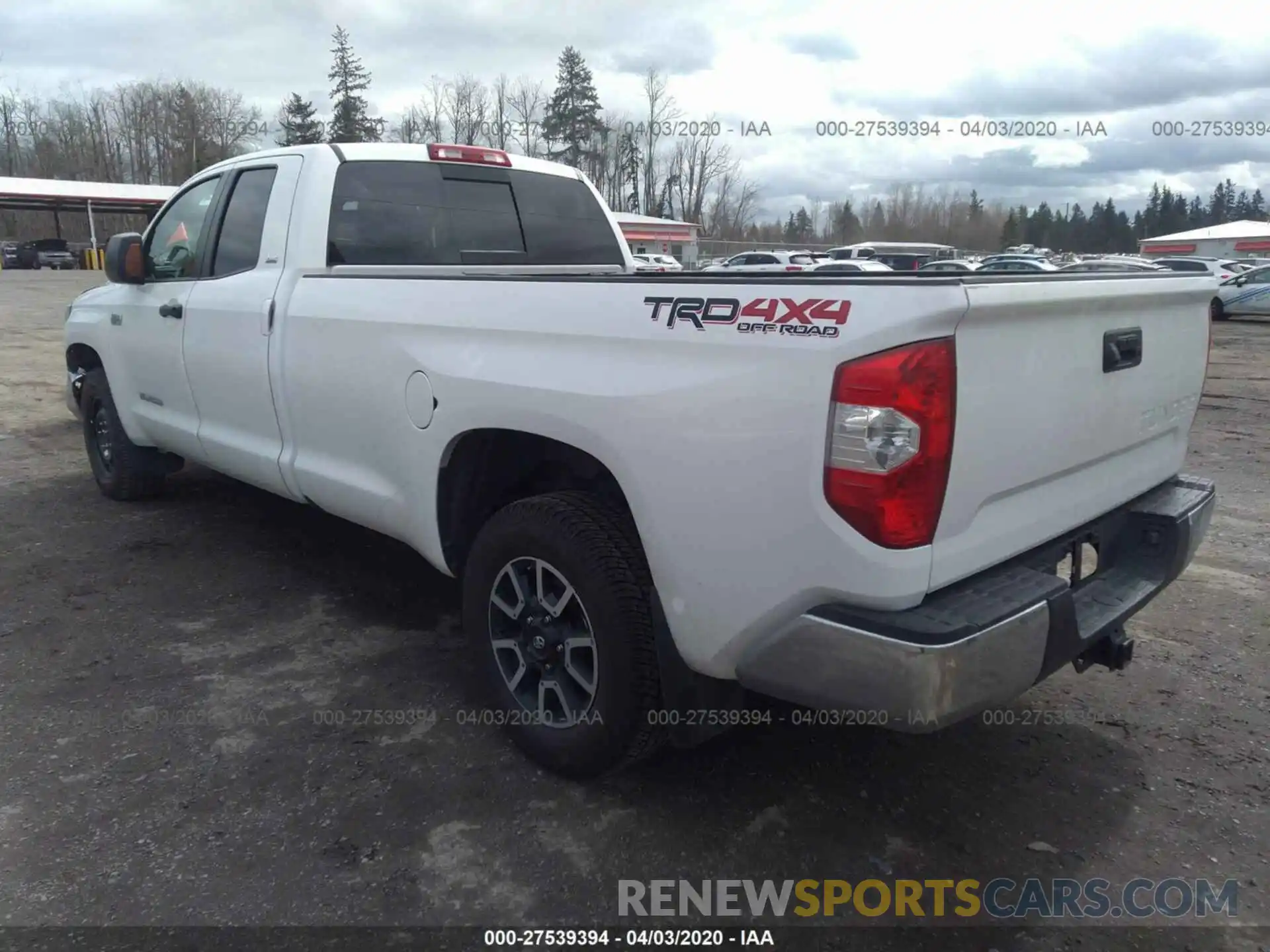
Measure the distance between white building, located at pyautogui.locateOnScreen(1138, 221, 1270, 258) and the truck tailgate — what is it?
6514 centimetres

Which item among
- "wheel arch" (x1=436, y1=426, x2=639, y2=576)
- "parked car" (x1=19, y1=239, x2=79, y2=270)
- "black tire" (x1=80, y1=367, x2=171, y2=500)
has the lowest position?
"black tire" (x1=80, y1=367, x2=171, y2=500)

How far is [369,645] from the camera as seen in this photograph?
3982 millimetres

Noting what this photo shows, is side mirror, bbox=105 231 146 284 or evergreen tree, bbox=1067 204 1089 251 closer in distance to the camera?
side mirror, bbox=105 231 146 284

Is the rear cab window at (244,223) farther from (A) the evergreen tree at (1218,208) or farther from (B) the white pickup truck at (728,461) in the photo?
(A) the evergreen tree at (1218,208)

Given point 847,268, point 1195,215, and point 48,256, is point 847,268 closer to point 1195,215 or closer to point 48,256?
point 48,256

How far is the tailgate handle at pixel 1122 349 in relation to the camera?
8.27 ft

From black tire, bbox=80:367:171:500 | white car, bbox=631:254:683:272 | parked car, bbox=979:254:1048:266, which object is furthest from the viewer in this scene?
parked car, bbox=979:254:1048:266

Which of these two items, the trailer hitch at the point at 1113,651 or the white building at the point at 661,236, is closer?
the trailer hitch at the point at 1113,651

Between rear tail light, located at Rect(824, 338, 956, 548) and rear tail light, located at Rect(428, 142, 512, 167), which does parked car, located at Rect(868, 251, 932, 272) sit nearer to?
rear tail light, located at Rect(428, 142, 512, 167)

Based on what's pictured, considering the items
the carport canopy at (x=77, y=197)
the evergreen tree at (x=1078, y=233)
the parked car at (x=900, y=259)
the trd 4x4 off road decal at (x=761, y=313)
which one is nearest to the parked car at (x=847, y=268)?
the trd 4x4 off road decal at (x=761, y=313)

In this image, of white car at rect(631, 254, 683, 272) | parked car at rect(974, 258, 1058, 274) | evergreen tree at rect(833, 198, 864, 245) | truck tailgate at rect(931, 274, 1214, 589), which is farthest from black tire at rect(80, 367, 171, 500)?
evergreen tree at rect(833, 198, 864, 245)

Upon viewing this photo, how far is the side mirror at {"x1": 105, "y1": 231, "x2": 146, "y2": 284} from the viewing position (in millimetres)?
4906

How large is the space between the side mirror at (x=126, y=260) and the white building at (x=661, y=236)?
42.5 m

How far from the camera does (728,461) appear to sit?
2230mm
